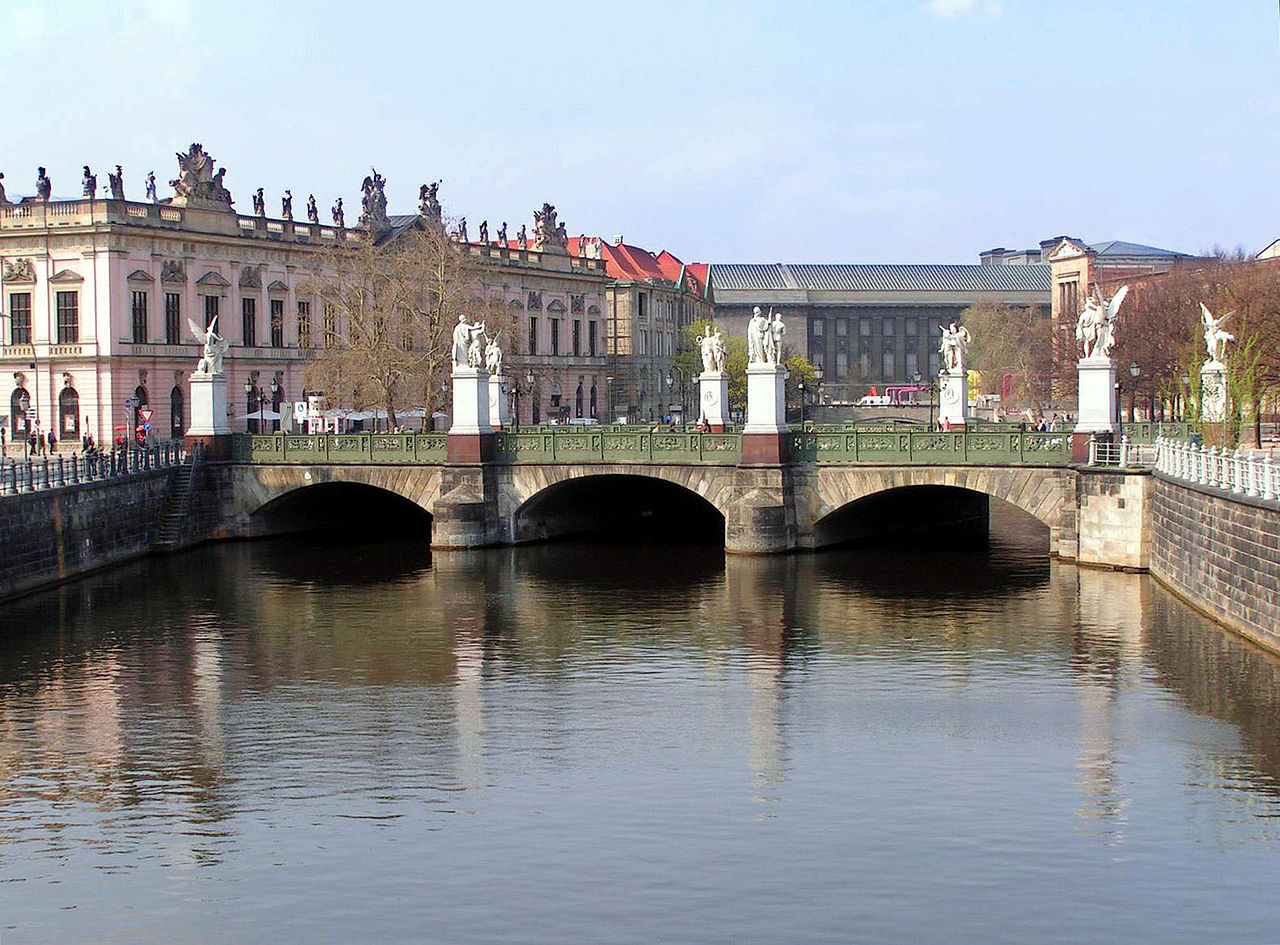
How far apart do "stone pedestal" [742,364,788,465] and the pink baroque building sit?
35740mm

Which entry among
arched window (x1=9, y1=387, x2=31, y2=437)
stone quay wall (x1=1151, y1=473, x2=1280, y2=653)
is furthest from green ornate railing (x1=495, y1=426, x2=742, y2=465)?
arched window (x1=9, y1=387, x2=31, y2=437)

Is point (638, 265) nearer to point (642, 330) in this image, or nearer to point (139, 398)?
point (642, 330)

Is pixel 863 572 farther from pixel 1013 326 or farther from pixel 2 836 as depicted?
pixel 1013 326

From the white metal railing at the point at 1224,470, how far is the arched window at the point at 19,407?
200ft

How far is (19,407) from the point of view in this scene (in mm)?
94812

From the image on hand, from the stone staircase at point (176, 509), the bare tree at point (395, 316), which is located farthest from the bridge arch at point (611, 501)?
the bare tree at point (395, 316)

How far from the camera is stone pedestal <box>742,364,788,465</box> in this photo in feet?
202

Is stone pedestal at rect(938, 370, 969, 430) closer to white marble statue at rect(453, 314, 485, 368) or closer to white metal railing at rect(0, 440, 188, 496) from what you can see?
white marble statue at rect(453, 314, 485, 368)

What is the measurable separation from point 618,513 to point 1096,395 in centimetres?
2404

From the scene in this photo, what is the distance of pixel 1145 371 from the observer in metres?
103

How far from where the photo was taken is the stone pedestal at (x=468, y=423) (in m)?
65.8

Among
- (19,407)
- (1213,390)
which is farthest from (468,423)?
(19,407)

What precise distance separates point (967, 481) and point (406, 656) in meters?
22.7

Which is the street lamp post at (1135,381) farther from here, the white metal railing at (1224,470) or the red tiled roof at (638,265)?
the red tiled roof at (638,265)
